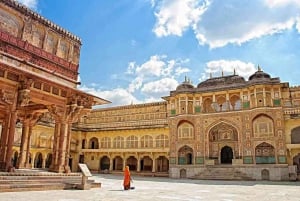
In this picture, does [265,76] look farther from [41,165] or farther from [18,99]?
[41,165]

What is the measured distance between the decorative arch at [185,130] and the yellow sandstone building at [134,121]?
0.12m

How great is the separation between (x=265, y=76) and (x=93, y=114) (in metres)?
26.5

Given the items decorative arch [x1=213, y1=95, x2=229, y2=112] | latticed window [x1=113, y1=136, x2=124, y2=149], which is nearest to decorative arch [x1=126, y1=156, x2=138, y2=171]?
latticed window [x1=113, y1=136, x2=124, y2=149]

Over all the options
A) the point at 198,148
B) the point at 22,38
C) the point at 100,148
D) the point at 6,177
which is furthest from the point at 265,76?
the point at 6,177

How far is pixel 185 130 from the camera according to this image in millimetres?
33938

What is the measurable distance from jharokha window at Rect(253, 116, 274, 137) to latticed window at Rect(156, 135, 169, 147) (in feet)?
35.4

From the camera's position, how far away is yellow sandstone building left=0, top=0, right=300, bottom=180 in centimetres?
1362

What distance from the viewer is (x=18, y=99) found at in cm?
1241

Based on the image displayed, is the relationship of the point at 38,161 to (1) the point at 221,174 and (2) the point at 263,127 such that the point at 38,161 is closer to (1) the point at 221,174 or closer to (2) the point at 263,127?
(1) the point at 221,174

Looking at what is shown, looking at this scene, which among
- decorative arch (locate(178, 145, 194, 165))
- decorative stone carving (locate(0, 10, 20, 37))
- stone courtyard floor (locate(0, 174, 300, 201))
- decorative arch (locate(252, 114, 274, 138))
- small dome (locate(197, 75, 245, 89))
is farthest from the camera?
small dome (locate(197, 75, 245, 89))

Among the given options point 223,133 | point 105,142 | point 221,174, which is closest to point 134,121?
point 105,142

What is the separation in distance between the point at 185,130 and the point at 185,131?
0.13 metres

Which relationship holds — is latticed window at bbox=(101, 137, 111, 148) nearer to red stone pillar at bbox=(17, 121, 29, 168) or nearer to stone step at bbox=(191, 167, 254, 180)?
stone step at bbox=(191, 167, 254, 180)

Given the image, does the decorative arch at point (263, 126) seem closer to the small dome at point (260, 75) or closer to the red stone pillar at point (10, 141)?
the small dome at point (260, 75)
